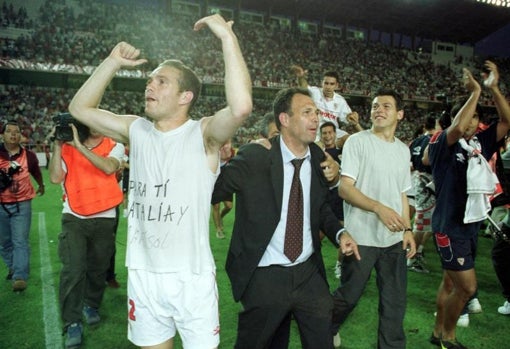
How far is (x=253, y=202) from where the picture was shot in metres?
2.66

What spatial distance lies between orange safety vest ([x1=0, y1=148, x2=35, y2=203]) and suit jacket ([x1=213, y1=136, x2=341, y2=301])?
3850 mm

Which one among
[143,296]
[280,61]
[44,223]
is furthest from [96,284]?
[280,61]

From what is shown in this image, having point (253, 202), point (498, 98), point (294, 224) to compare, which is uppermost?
point (498, 98)

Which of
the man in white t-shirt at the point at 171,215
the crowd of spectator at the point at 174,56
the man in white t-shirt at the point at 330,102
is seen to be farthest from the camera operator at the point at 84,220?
the crowd of spectator at the point at 174,56

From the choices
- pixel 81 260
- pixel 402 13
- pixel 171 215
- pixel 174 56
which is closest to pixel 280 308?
pixel 171 215

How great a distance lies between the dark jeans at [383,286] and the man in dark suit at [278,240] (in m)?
0.69

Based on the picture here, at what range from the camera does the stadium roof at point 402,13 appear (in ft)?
128

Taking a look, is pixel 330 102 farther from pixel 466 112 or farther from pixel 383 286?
pixel 383 286

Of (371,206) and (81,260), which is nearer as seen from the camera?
(371,206)

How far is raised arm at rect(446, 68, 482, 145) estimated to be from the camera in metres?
3.36

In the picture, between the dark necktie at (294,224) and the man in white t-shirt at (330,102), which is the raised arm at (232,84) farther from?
the man in white t-shirt at (330,102)

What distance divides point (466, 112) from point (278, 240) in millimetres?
1943

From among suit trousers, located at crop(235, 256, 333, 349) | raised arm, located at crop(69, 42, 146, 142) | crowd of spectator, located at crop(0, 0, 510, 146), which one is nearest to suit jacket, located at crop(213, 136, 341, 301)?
suit trousers, located at crop(235, 256, 333, 349)

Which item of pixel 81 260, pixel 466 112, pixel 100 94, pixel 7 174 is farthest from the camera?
pixel 7 174
